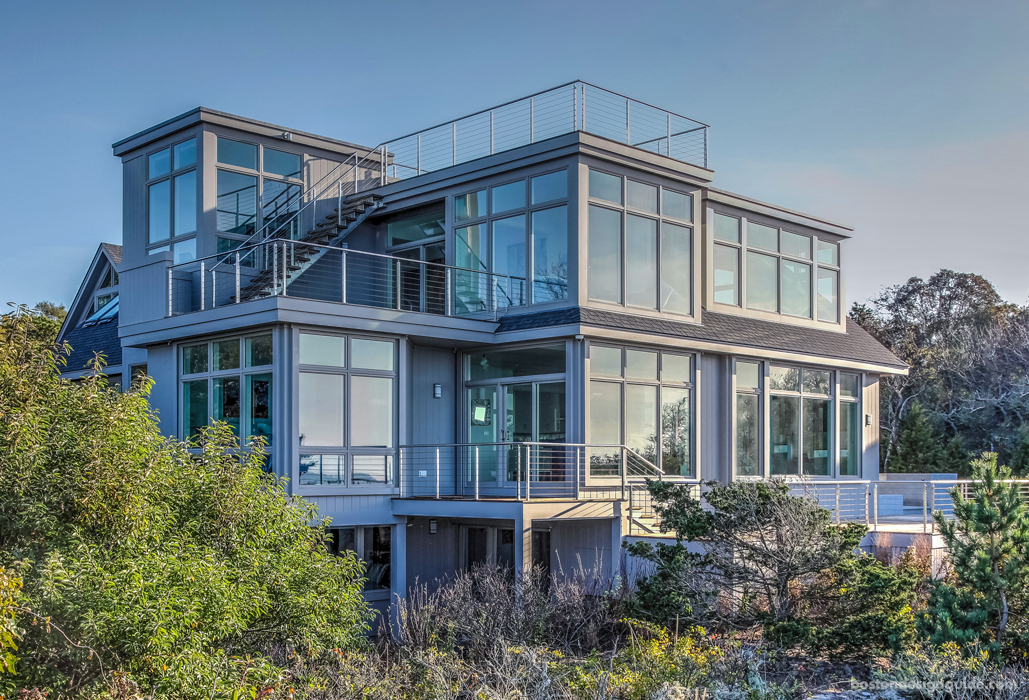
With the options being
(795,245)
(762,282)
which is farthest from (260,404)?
(795,245)

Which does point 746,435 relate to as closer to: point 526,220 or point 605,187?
point 605,187

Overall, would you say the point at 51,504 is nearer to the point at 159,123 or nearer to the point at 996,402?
the point at 159,123

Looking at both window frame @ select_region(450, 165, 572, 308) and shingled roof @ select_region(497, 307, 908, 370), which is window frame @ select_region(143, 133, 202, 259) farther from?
shingled roof @ select_region(497, 307, 908, 370)

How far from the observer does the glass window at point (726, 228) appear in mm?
19109

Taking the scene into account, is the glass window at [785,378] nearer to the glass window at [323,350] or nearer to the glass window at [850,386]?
the glass window at [850,386]

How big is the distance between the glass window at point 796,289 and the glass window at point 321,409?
9.71 meters

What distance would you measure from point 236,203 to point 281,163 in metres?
1.29

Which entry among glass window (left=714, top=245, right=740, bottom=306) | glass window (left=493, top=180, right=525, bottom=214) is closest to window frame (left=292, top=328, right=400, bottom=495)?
glass window (left=493, top=180, right=525, bottom=214)

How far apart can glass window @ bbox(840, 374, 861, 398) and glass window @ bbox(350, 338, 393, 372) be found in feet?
33.4

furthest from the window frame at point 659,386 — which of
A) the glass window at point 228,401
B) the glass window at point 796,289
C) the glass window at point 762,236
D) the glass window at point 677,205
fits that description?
the glass window at point 228,401

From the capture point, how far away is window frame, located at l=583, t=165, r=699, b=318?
16.3 metres

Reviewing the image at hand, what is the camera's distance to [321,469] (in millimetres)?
14742

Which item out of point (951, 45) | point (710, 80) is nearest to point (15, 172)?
point (710, 80)

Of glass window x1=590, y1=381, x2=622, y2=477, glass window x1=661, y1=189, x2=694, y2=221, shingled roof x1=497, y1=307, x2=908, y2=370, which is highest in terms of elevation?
glass window x1=661, y1=189, x2=694, y2=221
